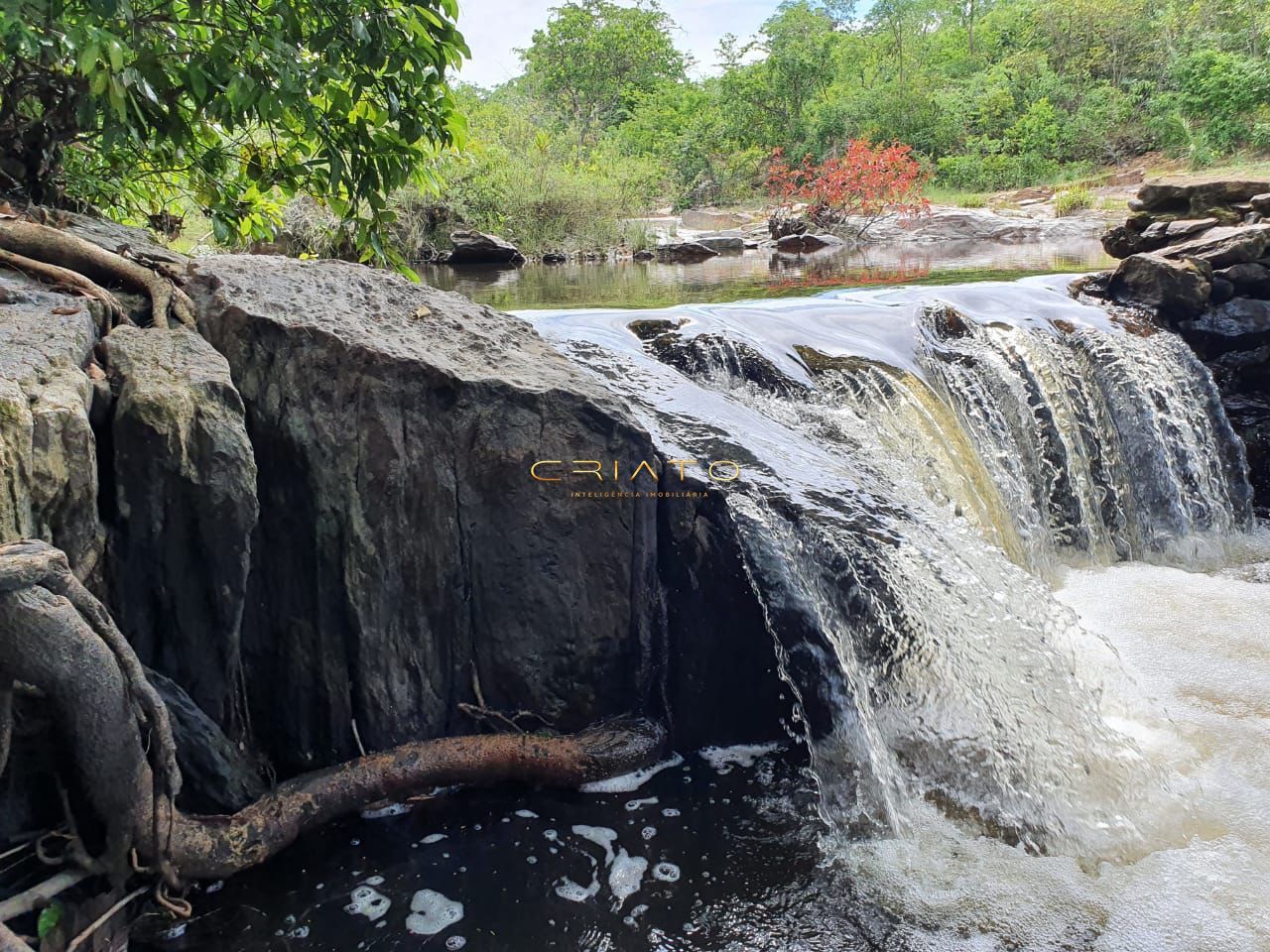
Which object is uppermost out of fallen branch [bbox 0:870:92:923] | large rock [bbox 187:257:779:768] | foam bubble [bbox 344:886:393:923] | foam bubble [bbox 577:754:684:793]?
large rock [bbox 187:257:779:768]

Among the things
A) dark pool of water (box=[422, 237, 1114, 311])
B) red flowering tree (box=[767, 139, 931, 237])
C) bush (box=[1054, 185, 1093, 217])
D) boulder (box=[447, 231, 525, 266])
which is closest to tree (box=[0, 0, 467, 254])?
dark pool of water (box=[422, 237, 1114, 311])

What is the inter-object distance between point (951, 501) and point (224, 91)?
3.33m

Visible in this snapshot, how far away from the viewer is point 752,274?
11.4m

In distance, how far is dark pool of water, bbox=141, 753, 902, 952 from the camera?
7.34ft

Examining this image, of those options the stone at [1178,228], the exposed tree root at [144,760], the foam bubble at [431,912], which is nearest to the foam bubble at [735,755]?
the exposed tree root at [144,760]

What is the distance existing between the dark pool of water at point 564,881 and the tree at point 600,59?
32.3m

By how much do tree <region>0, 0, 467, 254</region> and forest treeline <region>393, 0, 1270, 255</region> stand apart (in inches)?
503

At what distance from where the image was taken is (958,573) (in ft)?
10.1

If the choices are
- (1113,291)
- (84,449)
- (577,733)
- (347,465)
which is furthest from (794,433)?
(1113,291)

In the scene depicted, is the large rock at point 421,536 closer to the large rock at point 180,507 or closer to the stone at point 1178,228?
the large rock at point 180,507

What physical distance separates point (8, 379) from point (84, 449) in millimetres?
209

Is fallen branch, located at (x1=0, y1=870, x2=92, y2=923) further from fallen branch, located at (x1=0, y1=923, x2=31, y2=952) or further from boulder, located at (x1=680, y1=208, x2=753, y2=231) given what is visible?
boulder, located at (x1=680, y1=208, x2=753, y2=231)

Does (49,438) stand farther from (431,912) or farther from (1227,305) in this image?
(1227,305)

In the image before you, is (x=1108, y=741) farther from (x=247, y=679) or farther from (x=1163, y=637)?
(x=247, y=679)
